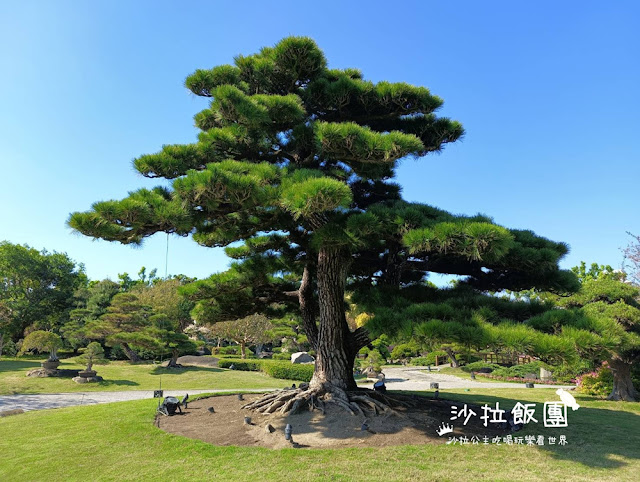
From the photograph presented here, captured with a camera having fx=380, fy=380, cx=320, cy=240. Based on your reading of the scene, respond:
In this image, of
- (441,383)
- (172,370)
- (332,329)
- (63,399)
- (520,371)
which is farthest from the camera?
(520,371)

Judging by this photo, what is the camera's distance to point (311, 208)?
14.8 ft

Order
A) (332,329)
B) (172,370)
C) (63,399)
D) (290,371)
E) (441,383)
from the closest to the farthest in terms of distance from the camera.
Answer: (332,329) < (63,399) < (441,383) < (290,371) < (172,370)

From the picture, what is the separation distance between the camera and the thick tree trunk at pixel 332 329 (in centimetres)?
684

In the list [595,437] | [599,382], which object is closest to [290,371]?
[599,382]

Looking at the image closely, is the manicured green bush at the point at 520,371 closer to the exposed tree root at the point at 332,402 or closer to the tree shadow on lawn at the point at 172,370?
the tree shadow on lawn at the point at 172,370

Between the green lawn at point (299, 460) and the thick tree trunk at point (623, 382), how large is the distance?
569 centimetres

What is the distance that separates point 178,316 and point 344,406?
28.2 m

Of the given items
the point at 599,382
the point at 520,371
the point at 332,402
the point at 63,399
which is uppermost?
the point at 332,402

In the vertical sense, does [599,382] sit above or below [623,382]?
below

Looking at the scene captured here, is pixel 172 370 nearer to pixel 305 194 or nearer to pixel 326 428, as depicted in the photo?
pixel 326 428

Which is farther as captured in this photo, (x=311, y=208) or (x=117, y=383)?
(x=117, y=383)

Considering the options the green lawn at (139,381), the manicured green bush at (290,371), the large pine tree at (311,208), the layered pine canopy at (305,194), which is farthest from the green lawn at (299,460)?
the manicured green bush at (290,371)

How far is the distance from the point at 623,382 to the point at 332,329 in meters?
10.3

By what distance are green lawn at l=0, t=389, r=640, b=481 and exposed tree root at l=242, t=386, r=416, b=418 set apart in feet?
4.54
